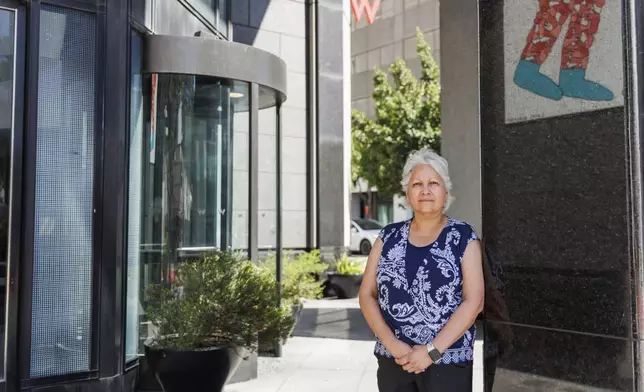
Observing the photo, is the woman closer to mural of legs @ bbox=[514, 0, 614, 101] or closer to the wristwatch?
the wristwatch

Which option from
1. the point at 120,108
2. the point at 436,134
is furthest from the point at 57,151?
the point at 436,134

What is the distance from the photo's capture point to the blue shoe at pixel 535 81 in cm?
271

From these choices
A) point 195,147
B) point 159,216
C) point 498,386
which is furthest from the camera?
point 195,147

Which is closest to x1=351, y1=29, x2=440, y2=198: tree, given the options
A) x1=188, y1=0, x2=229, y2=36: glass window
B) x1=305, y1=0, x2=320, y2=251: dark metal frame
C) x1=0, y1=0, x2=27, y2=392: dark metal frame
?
x1=305, y1=0, x2=320, y2=251: dark metal frame

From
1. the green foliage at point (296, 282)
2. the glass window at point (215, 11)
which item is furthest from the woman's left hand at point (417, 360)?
the green foliage at point (296, 282)

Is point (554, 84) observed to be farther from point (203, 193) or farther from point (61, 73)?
point (203, 193)

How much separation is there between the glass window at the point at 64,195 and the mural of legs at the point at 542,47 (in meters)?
3.65

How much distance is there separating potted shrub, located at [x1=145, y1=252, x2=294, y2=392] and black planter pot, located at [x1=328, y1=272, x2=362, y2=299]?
7.09m

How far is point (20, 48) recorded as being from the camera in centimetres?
495

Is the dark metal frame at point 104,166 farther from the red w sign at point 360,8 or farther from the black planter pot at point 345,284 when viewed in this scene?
the red w sign at point 360,8

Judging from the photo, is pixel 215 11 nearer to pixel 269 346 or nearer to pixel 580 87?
pixel 269 346

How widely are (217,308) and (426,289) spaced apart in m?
2.97

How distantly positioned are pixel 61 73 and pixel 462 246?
380 centimetres

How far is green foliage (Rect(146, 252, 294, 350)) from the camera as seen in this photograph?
5.20 meters
